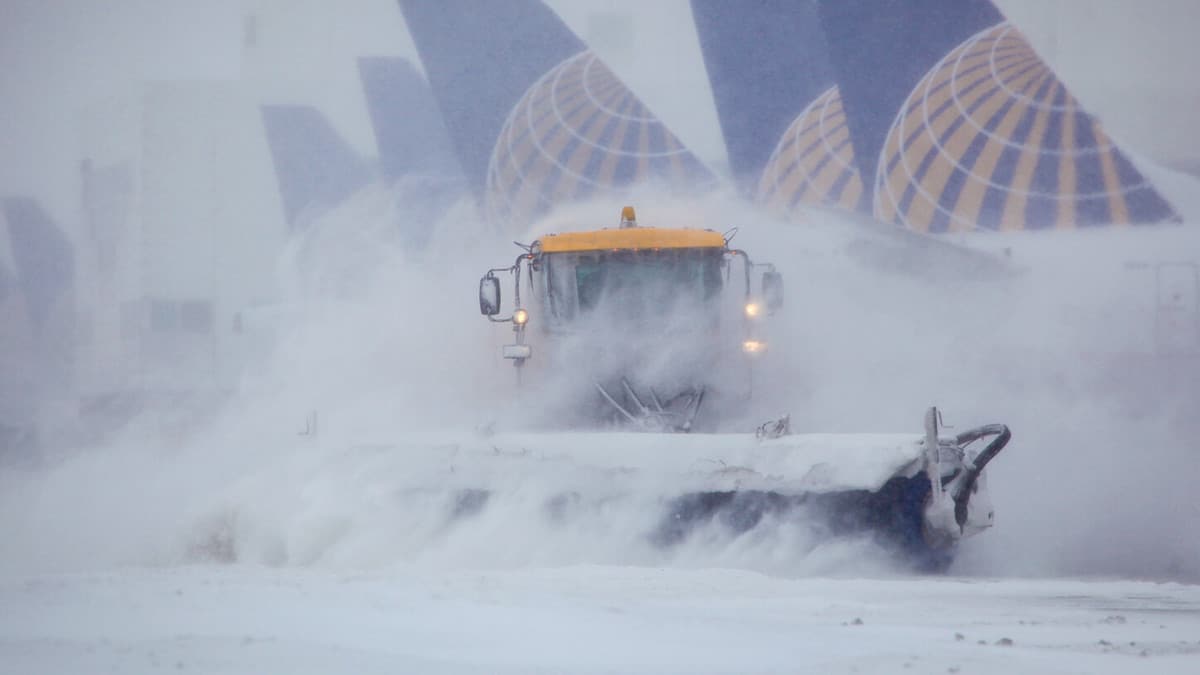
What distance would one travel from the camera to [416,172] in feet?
74.4

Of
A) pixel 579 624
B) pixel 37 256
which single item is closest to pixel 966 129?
pixel 37 256

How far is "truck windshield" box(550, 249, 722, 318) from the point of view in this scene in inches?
450

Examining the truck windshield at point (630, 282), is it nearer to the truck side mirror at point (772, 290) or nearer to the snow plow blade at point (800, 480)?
the truck side mirror at point (772, 290)

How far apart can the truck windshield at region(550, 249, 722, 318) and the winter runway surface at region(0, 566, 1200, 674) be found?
10.8ft

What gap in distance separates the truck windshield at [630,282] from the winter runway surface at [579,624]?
3.28 meters

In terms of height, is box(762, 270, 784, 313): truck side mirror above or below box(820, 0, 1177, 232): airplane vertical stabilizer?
below

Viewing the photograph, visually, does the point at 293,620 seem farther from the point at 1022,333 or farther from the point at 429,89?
the point at 429,89

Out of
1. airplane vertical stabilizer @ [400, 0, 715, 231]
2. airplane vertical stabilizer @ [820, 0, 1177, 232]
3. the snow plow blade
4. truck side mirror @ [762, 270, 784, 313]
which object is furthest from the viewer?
airplane vertical stabilizer @ [400, 0, 715, 231]

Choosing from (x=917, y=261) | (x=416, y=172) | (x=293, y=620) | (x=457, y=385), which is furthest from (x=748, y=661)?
(x=416, y=172)

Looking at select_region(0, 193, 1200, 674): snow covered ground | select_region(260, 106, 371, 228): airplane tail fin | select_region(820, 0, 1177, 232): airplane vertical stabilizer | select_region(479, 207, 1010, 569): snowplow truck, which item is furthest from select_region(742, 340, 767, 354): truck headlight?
select_region(260, 106, 371, 228): airplane tail fin

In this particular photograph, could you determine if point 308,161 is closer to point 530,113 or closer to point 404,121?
point 404,121

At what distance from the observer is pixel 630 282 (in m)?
11.4

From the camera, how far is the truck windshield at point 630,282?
11.4 metres

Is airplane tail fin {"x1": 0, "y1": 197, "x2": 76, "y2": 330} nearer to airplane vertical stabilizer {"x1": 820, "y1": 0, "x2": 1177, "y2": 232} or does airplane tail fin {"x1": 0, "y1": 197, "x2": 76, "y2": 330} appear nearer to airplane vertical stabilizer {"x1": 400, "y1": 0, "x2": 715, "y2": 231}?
airplane vertical stabilizer {"x1": 400, "y1": 0, "x2": 715, "y2": 231}
